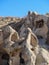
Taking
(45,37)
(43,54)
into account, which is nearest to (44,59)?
(43,54)

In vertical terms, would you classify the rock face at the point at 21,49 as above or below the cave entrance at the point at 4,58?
above

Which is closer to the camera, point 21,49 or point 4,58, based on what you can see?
point 21,49

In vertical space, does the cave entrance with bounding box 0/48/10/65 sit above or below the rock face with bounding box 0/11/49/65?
below

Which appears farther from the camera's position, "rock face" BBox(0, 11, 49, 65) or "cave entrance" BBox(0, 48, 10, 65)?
"cave entrance" BBox(0, 48, 10, 65)

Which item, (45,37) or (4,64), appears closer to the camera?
(4,64)

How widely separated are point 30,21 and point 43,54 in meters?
10.6

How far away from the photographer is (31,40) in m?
35.5

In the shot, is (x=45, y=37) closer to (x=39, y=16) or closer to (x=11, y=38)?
(x=39, y=16)

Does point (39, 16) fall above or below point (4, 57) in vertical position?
above

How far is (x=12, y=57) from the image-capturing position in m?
34.5

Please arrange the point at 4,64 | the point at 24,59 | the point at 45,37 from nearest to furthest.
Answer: the point at 24,59
the point at 4,64
the point at 45,37

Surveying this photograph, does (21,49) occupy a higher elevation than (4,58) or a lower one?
higher

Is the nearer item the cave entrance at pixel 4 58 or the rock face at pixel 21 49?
the rock face at pixel 21 49

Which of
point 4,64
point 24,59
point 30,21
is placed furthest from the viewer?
point 30,21
